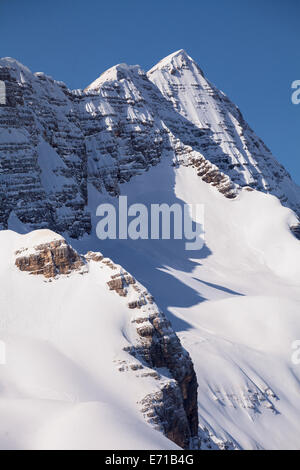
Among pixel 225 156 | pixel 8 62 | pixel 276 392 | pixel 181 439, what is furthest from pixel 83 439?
pixel 225 156

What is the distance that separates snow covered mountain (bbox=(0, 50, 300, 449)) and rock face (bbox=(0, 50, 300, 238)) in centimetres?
31

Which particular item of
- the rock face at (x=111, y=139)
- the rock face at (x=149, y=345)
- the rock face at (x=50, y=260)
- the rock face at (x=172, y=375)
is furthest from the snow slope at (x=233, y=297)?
the rock face at (x=50, y=260)

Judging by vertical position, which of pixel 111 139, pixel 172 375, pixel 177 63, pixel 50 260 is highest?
pixel 177 63

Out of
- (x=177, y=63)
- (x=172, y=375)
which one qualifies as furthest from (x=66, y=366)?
(x=177, y=63)

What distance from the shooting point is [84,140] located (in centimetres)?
11400

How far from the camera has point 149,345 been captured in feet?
114

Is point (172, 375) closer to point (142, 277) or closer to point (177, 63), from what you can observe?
point (142, 277)

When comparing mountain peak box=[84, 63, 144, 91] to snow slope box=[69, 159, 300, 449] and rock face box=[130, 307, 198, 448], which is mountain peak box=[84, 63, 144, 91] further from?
rock face box=[130, 307, 198, 448]

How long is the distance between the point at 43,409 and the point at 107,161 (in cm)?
9203

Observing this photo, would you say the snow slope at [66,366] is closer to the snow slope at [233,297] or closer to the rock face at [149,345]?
the rock face at [149,345]

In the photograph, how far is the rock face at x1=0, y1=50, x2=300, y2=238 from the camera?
93750 millimetres

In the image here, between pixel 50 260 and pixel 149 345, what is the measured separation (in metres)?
9.37

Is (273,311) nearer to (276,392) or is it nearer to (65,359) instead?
(276,392)

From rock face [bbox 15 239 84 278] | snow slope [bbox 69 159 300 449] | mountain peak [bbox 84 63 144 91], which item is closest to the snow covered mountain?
rock face [bbox 15 239 84 278]
